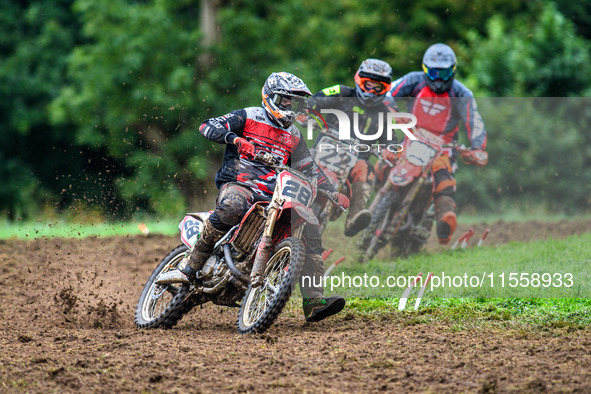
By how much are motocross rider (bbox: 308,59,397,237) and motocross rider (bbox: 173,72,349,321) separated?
291 centimetres

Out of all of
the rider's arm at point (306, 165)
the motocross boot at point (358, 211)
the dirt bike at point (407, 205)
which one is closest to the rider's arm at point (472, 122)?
the dirt bike at point (407, 205)

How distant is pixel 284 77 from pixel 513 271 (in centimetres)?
363

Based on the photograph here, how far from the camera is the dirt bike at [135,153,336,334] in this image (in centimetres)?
682

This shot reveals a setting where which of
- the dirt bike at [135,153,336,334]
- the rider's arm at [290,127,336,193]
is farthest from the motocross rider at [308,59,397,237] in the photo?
the dirt bike at [135,153,336,334]

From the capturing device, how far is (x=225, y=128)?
7.49 m

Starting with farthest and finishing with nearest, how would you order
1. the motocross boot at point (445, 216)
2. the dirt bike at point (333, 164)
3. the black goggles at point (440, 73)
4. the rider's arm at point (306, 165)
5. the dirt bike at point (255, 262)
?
the motocross boot at point (445, 216), the black goggles at point (440, 73), the dirt bike at point (333, 164), the rider's arm at point (306, 165), the dirt bike at point (255, 262)

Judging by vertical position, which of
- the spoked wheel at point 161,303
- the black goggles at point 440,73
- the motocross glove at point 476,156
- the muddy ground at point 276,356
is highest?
the black goggles at point 440,73

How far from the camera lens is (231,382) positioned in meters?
5.20

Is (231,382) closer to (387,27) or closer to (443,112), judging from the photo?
(443,112)

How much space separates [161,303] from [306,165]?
205 centimetres

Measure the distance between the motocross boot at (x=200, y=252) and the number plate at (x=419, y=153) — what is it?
15.0ft

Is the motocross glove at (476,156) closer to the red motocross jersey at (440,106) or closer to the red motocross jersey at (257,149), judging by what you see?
the red motocross jersey at (440,106)

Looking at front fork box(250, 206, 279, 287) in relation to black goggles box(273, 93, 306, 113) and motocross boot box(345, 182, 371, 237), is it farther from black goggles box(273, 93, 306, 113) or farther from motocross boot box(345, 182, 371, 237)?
motocross boot box(345, 182, 371, 237)

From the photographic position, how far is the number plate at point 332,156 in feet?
34.7
